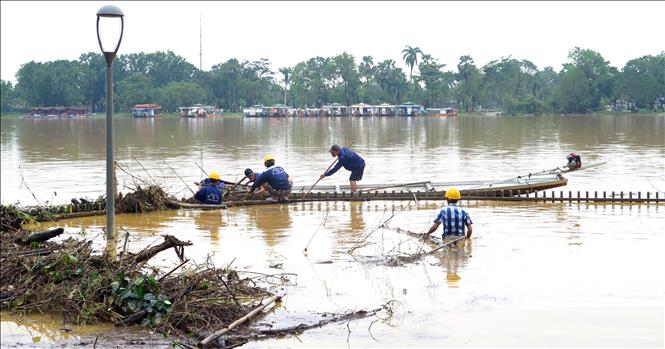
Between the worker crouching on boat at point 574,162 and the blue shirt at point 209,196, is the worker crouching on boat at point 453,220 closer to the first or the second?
the blue shirt at point 209,196

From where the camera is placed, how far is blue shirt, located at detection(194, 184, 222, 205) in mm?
19516

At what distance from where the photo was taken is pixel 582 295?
11.3 m

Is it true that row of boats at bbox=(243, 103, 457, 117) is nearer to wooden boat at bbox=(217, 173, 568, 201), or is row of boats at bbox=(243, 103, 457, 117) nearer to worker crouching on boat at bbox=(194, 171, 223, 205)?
wooden boat at bbox=(217, 173, 568, 201)

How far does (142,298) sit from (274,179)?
10888 mm

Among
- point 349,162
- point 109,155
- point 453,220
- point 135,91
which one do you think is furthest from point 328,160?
point 135,91

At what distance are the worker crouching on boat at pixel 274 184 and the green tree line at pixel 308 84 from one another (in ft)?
398

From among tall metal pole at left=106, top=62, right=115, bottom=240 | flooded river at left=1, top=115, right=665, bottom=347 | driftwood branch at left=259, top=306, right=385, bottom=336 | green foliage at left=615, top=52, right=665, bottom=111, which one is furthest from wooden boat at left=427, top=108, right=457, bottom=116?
driftwood branch at left=259, top=306, right=385, bottom=336

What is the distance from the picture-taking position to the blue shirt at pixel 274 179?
794 inches

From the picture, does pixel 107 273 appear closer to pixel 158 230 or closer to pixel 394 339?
pixel 394 339

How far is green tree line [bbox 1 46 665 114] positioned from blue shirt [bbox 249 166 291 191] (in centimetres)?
12133

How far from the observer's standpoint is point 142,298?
379 inches

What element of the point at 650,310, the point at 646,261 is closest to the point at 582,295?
the point at 650,310

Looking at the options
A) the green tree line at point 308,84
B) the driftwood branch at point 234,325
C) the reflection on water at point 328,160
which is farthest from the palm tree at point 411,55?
the driftwood branch at point 234,325

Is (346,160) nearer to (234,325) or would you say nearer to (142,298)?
(142,298)
